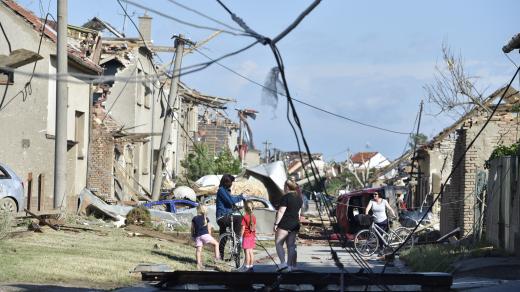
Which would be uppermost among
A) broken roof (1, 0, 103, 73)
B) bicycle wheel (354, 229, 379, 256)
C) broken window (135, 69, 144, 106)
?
broken roof (1, 0, 103, 73)

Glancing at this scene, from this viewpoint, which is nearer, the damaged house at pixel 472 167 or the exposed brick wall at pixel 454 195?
the damaged house at pixel 472 167

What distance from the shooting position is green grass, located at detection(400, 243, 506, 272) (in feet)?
60.3

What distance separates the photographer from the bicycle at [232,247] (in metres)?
18.2

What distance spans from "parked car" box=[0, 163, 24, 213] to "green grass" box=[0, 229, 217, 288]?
1700mm

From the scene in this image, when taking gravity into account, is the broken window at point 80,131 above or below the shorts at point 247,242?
above

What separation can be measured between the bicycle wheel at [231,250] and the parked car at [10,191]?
5654 mm

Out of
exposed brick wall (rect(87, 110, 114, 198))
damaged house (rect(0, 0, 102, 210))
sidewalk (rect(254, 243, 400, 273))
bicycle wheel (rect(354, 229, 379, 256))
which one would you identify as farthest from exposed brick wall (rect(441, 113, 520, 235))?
exposed brick wall (rect(87, 110, 114, 198))

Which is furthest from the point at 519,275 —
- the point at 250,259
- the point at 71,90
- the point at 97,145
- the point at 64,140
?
the point at 97,145

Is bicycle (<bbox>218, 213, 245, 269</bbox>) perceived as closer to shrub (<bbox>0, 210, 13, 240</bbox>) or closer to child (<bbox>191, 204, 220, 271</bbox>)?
child (<bbox>191, 204, 220, 271</bbox>)

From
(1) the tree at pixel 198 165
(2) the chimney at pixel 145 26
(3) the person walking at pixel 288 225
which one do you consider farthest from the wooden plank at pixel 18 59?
(1) the tree at pixel 198 165

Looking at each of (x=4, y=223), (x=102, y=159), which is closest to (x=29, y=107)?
(x=102, y=159)

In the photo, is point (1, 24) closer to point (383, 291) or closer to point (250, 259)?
point (250, 259)

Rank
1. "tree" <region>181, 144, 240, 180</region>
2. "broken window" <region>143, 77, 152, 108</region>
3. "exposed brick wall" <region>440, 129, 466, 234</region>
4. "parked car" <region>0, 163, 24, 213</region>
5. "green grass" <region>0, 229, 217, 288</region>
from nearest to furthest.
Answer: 1. "green grass" <region>0, 229, 217, 288</region>
2. "parked car" <region>0, 163, 24, 213</region>
3. "exposed brick wall" <region>440, 129, 466, 234</region>
4. "broken window" <region>143, 77, 152, 108</region>
5. "tree" <region>181, 144, 240, 180</region>

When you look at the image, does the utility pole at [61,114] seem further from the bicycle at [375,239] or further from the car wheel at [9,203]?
the bicycle at [375,239]
